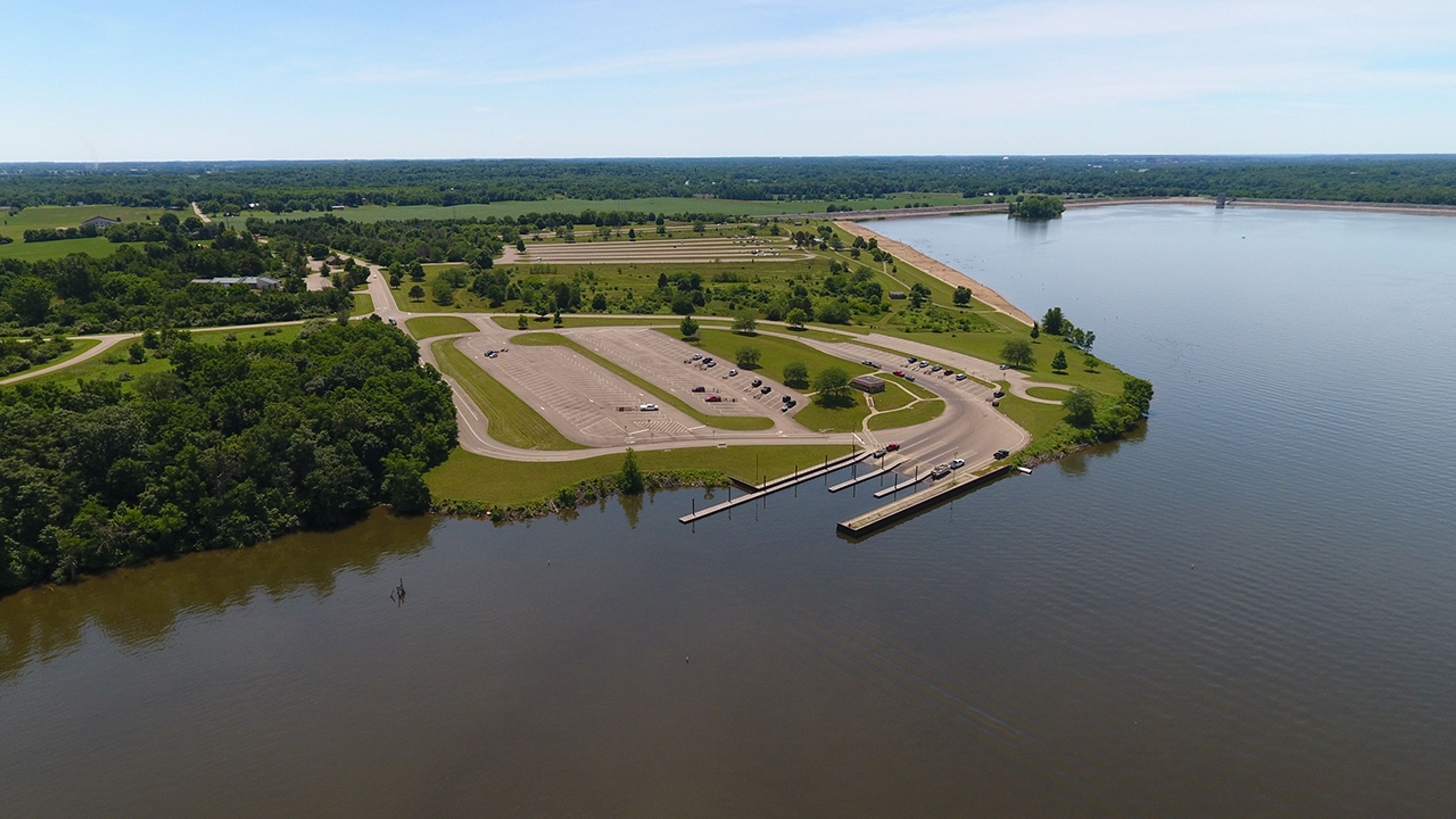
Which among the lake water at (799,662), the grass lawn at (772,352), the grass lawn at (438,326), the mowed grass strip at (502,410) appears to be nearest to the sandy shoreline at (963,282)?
the grass lawn at (772,352)

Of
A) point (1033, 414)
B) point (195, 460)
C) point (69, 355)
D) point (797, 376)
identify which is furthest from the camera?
point (69, 355)

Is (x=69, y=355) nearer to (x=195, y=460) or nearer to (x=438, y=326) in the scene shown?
(x=438, y=326)

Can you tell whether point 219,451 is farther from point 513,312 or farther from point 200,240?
point 200,240

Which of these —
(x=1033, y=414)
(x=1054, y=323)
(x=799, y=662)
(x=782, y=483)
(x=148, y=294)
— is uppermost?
(x=148, y=294)

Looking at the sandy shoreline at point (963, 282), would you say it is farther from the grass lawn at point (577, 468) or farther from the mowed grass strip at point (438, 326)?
the mowed grass strip at point (438, 326)

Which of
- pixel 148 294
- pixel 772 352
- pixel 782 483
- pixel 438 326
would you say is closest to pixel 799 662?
pixel 782 483

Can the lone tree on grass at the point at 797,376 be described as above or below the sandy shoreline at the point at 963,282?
below
